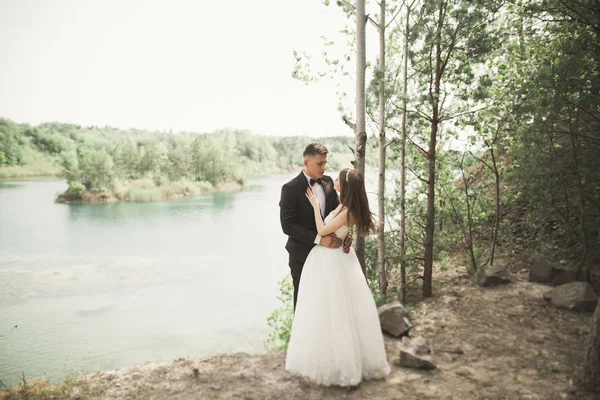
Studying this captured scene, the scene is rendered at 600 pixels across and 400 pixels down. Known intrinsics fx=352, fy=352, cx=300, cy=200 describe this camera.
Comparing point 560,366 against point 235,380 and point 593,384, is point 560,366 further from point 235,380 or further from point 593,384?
point 235,380

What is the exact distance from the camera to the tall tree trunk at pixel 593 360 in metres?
2.80

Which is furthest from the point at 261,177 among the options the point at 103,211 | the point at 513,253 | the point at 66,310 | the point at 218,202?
the point at 513,253

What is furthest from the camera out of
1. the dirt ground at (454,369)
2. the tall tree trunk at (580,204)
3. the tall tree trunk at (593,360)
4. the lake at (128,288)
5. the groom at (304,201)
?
the lake at (128,288)

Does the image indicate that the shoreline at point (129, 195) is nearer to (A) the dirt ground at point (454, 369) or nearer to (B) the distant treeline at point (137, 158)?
(B) the distant treeline at point (137, 158)

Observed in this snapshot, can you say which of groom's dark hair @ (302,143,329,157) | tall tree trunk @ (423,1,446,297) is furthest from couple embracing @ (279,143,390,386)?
tall tree trunk @ (423,1,446,297)

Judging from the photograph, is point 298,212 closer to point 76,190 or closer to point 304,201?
point 304,201

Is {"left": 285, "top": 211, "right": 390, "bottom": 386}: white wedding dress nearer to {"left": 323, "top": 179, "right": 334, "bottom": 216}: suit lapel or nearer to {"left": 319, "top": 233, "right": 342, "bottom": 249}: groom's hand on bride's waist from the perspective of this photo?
{"left": 319, "top": 233, "right": 342, "bottom": 249}: groom's hand on bride's waist

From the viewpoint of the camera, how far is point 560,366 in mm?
3301

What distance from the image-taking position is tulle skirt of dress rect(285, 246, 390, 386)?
3219mm

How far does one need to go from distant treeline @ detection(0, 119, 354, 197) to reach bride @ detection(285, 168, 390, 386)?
190 inches

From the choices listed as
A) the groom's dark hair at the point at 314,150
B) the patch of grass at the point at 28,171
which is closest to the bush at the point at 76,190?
the patch of grass at the point at 28,171

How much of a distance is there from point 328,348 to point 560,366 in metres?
2.19

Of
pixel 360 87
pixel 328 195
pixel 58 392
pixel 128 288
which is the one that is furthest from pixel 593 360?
pixel 128 288

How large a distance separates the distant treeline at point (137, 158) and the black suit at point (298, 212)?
413cm
